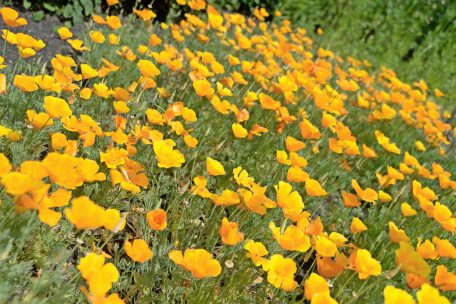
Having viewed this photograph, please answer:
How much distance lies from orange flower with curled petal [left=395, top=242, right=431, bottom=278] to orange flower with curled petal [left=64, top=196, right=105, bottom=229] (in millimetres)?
1120

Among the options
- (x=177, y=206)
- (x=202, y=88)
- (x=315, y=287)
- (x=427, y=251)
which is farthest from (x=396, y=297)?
(x=202, y=88)

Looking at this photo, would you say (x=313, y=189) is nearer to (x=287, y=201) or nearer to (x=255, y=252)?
(x=287, y=201)

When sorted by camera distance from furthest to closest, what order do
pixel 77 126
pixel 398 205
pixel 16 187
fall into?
pixel 398 205 → pixel 77 126 → pixel 16 187

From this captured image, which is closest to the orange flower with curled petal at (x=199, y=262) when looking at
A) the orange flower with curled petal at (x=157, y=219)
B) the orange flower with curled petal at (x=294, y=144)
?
the orange flower with curled petal at (x=157, y=219)

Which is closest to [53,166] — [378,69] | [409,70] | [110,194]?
[110,194]

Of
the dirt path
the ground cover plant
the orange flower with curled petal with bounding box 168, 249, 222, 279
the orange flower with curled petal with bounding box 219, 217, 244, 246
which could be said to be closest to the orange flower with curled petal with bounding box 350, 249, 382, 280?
the ground cover plant

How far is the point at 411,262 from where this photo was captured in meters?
1.86

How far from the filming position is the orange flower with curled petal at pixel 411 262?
1.85m

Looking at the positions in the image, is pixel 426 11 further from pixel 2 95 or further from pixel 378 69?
pixel 2 95

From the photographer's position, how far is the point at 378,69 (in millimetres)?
7500

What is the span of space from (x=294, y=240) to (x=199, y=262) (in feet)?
1.52

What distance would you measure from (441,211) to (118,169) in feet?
5.09

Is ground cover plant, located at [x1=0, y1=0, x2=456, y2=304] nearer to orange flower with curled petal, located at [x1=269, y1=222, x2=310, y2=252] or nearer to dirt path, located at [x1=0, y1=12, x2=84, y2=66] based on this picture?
orange flower with curled petal, located at [x1=269, y1=222, x2=310, y2=252]

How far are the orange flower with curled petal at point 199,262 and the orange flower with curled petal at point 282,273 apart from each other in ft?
0.96
